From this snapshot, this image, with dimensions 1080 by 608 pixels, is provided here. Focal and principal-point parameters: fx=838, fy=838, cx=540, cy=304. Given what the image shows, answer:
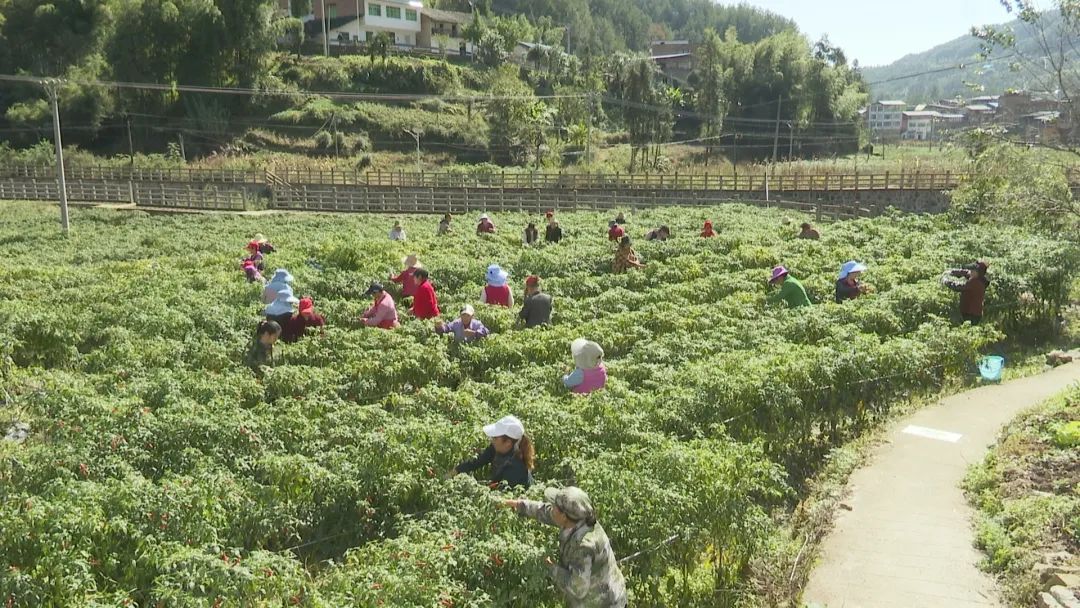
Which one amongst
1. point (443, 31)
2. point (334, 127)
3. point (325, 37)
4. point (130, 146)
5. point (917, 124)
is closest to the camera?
point (130, 146)

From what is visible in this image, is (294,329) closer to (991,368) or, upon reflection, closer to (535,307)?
(535,307)

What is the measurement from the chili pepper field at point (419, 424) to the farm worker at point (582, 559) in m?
0.29

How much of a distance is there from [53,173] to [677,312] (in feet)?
185

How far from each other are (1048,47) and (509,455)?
57.7 ft

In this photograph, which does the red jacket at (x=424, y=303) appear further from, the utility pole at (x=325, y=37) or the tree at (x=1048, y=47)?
the utility pole at (x=325, y=37)

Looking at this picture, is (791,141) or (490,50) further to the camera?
(490,50)

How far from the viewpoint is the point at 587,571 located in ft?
17.0

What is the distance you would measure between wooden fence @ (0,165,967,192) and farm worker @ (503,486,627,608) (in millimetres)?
40848

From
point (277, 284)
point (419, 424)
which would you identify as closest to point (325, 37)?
point (277, 284)

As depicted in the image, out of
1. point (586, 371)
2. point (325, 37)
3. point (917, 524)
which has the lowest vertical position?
point (917, 524)

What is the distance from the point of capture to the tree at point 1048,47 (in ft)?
59.6

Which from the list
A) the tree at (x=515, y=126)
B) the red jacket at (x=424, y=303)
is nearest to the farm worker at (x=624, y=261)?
the red jacket at (x=424, y=303)

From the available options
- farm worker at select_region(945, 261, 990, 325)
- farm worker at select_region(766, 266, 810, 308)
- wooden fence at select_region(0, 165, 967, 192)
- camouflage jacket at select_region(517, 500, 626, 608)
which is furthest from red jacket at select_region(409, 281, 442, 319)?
wooden fence at select_region(0, 165, 967, 192)

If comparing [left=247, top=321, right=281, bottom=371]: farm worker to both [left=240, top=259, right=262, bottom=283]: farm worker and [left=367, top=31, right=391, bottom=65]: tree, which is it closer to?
[left=240, top=259, right=262, bottom=283]: farm worker
